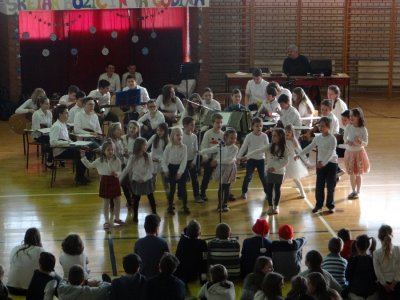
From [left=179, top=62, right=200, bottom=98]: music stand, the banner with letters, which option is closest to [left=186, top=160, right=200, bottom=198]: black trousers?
[left=179, top=62, right=200, bottom=98]: music stand

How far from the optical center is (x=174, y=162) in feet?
35.9

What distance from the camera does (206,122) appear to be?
12.7 m

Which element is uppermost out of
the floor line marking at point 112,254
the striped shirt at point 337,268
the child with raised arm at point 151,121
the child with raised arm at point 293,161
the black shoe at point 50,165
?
the child with raised arm at point 151,121

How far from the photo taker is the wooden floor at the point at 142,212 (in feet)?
32.7

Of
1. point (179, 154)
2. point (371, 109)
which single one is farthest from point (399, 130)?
point (179, 154)

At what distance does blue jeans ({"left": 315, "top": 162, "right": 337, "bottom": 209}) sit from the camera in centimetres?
1095

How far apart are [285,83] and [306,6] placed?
4008 millimetres

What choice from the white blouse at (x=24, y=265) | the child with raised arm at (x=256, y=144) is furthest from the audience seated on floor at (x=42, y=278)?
the child with raised arm at (x=256, y=144)

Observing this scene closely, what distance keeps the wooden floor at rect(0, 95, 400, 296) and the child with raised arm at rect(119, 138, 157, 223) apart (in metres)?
0.51

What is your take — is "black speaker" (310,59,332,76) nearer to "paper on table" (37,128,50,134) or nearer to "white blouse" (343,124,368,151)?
"white blouse" (343,124,368,151)

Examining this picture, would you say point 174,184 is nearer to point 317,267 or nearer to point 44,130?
point 44,130

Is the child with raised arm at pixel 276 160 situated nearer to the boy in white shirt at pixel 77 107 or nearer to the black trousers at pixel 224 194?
the black trousers at pixel 224 194

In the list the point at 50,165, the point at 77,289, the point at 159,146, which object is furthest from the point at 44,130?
the point at 77,289

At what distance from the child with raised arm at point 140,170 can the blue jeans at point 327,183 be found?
228 centimetres
